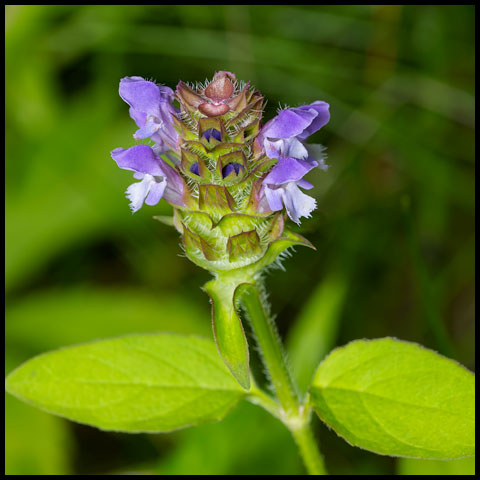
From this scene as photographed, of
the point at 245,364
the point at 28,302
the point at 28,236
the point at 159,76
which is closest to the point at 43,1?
the point at 159,76

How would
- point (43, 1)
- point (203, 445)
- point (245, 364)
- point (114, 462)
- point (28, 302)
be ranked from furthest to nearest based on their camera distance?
point (43, 1) → point (28, 302) → point (114, 462) → point (203, 445) → point (245, 364)

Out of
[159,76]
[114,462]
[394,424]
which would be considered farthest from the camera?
[159,76]

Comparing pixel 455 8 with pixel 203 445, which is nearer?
pixel 203 445

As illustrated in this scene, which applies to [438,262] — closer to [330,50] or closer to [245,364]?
Result: [330,50]

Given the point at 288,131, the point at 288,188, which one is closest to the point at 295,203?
the point at 288,188

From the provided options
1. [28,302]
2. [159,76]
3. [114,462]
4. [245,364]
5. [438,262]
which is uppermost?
[245,364]

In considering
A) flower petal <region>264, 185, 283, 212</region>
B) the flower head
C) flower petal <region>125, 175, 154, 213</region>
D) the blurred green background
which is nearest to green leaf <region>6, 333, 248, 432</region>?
the flower head

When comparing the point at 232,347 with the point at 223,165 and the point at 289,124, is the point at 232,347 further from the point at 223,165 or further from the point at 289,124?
the point at 289,124
